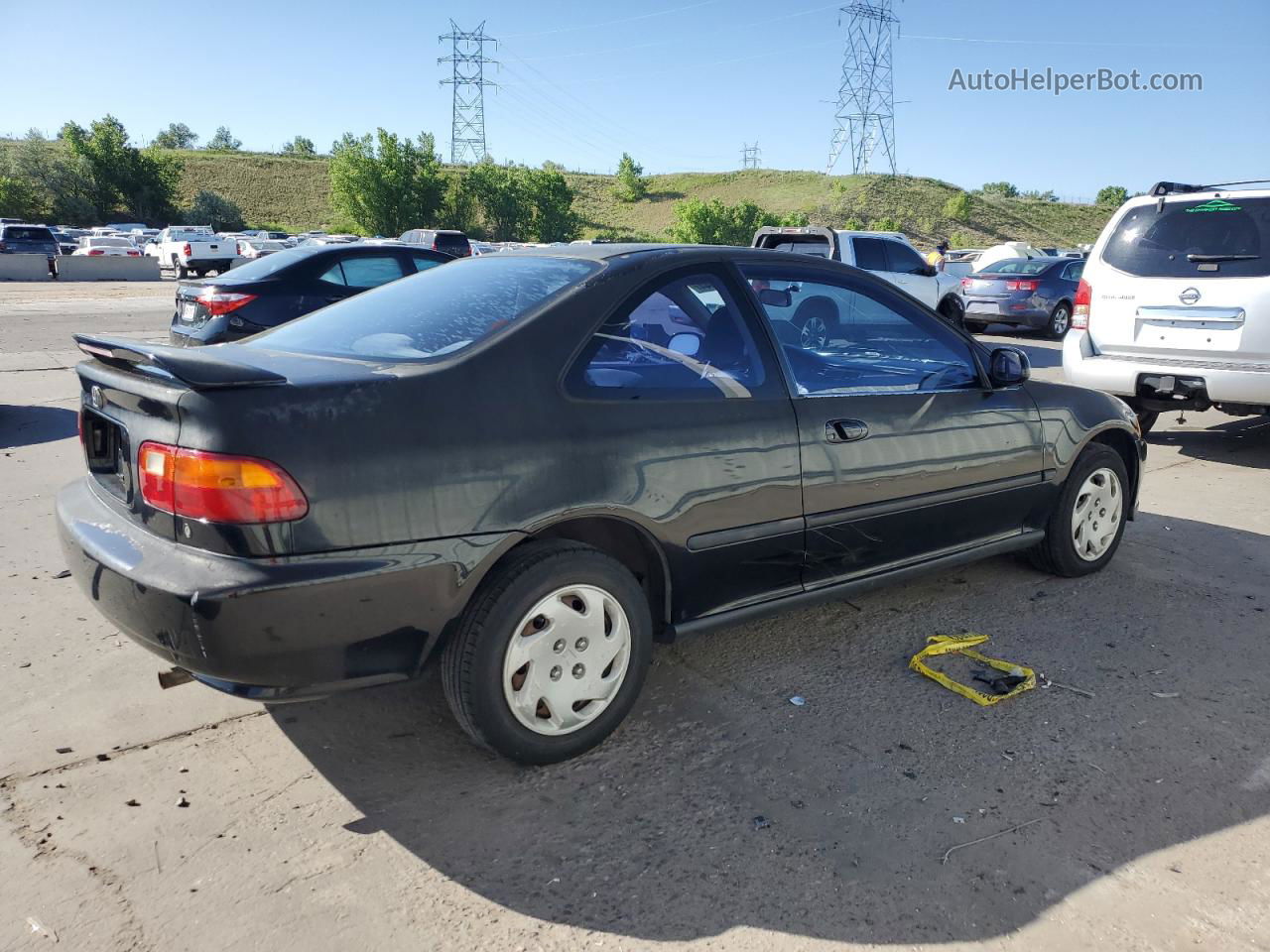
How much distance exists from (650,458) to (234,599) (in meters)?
1.28

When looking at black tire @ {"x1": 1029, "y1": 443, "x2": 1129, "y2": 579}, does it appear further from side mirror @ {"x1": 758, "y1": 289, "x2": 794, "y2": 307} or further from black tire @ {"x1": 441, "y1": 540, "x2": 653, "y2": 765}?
black tire @ {"x1": 441, "y1": 540, "x2": 653, "y2": 765}

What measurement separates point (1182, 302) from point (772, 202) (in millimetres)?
87927

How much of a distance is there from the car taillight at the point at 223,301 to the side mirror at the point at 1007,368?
7.09m

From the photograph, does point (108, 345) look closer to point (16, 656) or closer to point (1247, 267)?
point (16, 656)

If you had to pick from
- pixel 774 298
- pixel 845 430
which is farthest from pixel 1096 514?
pixel 774 298

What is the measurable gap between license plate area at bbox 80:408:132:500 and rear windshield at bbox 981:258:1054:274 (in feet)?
53.1

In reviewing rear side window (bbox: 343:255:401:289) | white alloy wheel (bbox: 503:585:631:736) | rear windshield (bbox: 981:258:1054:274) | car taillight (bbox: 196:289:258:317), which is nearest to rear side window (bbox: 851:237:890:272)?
rear windshield (bbox: 981:258:1054:274)

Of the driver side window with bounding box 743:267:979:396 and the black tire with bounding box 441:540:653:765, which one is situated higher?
the driver side window with bounding box 743:267:979:396

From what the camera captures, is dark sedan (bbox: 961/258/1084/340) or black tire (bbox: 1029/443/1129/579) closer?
black tire (bbox: 1029/443/1129/579)

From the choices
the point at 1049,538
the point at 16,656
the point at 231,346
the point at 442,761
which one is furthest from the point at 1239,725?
the point at 16,656

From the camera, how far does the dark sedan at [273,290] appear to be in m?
8.88

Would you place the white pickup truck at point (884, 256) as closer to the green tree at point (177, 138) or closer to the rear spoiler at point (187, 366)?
the rear spoiler at point (187, 366)

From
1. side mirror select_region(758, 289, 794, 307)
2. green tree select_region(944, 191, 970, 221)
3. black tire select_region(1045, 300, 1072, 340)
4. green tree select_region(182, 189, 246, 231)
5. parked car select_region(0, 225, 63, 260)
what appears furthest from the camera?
green tree select_region(944, 191, 970, 221)

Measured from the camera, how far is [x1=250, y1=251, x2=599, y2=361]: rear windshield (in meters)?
3.01
